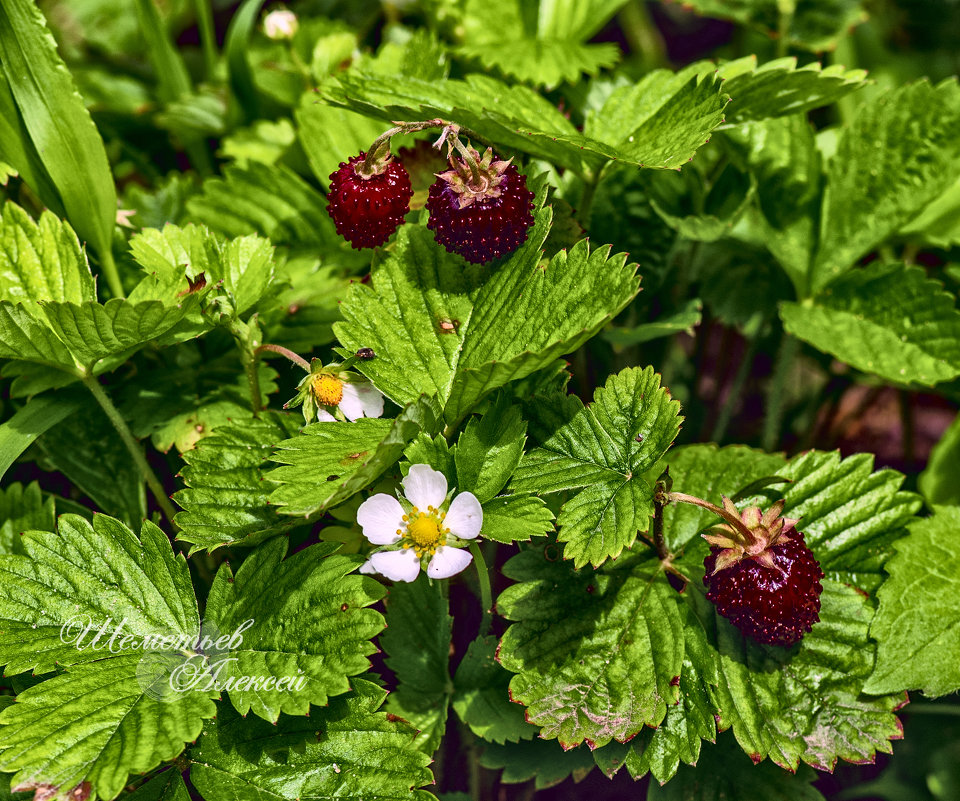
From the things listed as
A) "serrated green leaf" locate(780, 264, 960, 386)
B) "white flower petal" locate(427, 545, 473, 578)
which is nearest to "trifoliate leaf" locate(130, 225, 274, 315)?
"white flower petal" locate(427, 545, 473, 578)

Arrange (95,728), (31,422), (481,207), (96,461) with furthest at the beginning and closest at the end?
(96,461), (31,422), (481,207), (95,728)

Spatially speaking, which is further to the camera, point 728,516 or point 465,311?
point 465,311

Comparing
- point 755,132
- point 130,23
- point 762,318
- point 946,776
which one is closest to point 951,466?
point 762,318

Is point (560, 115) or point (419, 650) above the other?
point (560, 115)

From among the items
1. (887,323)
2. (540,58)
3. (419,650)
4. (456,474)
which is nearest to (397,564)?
(456,474)

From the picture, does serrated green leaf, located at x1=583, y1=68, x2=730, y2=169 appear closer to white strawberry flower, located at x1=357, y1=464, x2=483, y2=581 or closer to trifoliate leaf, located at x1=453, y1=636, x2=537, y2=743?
white strawberry flower, located at x1=357, y1=464, x2=483, y2=581

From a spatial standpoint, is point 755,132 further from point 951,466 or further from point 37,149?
point 37,149

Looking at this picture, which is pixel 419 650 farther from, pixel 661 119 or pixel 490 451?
pixel 661 119
